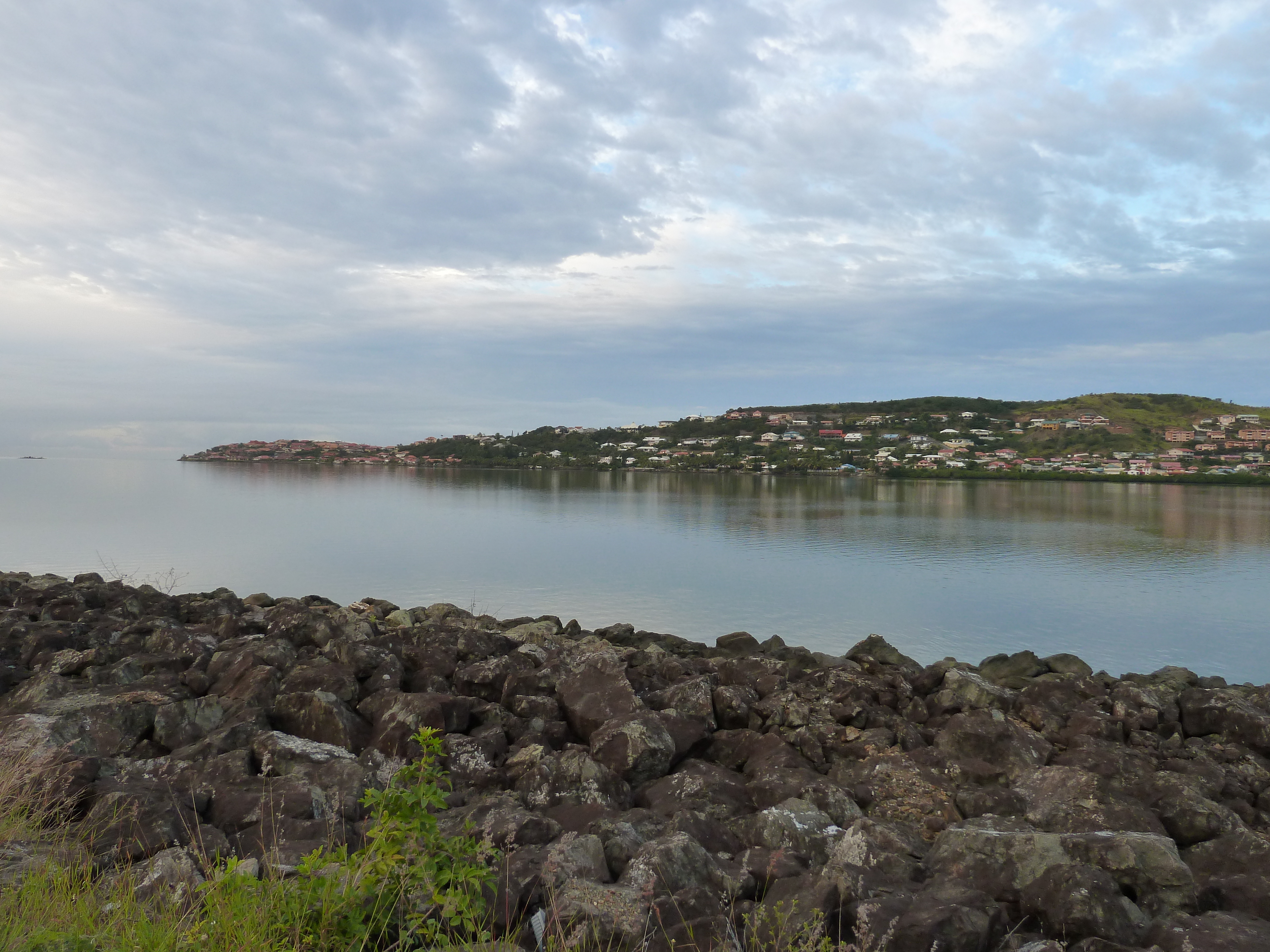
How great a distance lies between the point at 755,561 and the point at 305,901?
88.2 feet

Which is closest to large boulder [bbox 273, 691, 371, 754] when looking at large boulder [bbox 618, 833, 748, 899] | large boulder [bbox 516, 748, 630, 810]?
large boulder [bbox 516, 748, 630, 810]

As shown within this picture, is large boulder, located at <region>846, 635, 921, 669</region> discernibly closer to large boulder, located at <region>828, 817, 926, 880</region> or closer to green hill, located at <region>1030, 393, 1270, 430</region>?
large boulder, located at <region>828, 817, 926, 880</region>

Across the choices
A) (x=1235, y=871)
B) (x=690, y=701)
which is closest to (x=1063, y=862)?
(x=1235, y=871)

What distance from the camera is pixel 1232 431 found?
119000 millimetres

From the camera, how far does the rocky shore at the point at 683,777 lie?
392cm

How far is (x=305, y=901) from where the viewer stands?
10.4 ft

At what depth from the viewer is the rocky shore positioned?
12.9 feet

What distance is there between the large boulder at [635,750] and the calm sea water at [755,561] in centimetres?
1117

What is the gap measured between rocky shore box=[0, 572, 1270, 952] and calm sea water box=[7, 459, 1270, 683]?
8873mm

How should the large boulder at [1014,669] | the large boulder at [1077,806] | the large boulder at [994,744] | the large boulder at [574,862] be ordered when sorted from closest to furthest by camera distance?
the large boulder at [574,862] → the large boulder at [1077,806] → the large boulder at [994,744] → the large boulder at [1014,669]

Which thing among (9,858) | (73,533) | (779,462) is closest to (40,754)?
(9,858)

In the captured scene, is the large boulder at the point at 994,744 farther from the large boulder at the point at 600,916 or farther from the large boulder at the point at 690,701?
the large boulder at the point at 600,916

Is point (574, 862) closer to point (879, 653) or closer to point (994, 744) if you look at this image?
point (994, 744)

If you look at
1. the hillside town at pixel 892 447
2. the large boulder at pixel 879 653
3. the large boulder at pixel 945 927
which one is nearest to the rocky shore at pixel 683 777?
the large boulder at pixel 945 927
